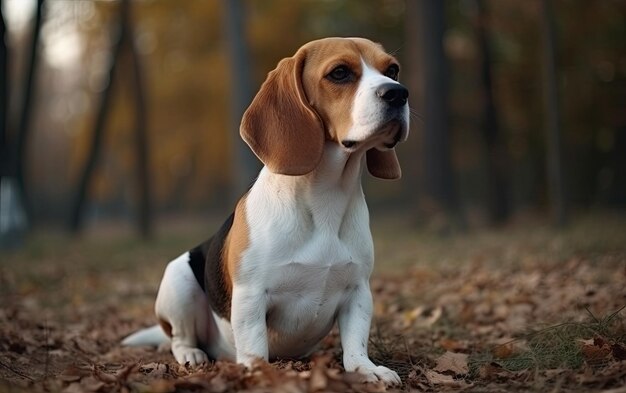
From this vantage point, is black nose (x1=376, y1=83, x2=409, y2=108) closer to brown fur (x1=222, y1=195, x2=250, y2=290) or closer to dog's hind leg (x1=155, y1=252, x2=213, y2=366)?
brown fur (x1=222, y1=195, x2=250, y2=290)

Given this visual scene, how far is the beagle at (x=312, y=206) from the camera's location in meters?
3.83

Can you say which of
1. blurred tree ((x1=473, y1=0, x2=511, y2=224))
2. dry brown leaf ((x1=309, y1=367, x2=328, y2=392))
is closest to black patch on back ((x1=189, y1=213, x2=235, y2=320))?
dry brown leaf ((x1=309, y1=367, x2=328, y2=392))

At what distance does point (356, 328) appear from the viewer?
4.01m

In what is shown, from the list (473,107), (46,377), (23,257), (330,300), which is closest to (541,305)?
(330,300)

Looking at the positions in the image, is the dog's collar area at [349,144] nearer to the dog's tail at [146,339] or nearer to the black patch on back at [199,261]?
the black patch on back at [199,261]

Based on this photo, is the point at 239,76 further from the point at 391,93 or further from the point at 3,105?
the point at 391,93

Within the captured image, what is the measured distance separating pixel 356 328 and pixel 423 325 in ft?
6.30

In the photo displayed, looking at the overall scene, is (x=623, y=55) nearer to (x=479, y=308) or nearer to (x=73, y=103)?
(x=479, y=308)

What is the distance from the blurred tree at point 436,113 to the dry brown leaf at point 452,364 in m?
10.9

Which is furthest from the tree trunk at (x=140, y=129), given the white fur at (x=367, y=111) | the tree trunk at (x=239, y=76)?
the white fur at (x=367, y=111)

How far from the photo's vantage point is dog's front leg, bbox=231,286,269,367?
3848 millimetres

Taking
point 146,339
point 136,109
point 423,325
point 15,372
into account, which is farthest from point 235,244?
point 136,109

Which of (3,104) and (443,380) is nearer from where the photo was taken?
(443,380)

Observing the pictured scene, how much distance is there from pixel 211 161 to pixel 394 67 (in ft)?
92.7
